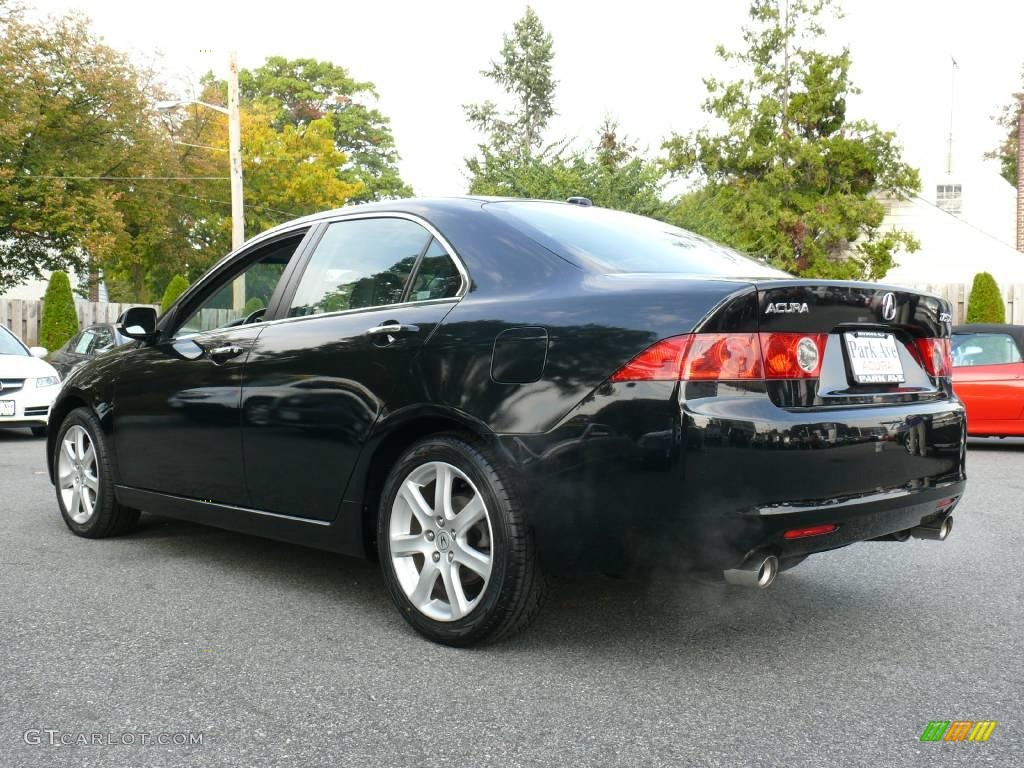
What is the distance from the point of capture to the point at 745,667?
3639mm

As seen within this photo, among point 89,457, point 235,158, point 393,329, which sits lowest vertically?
point 89,457

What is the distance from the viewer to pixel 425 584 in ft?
12.9

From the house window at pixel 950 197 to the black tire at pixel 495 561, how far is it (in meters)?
37.7

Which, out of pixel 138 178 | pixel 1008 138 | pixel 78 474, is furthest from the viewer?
pixel 1008 138

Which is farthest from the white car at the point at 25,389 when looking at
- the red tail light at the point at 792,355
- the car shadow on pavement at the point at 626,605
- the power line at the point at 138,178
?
the power line at the point at 138,178

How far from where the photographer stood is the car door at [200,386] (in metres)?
4.77

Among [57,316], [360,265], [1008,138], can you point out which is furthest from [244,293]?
[1008,138]

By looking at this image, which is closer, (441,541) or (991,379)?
(441,541)

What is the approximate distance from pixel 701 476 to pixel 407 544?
4.02 feet

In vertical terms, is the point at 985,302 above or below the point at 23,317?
above

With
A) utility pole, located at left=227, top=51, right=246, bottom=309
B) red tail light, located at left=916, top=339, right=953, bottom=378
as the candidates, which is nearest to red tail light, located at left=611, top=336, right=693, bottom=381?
red tail light, located at left=916, top=339, right=953, bottom=378

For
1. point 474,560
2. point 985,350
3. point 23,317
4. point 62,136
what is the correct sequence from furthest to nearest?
point 62,136
point 23,317
point 985,350
point 474,560

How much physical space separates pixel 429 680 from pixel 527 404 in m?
0.93

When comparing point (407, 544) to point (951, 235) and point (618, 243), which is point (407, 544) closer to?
point (618, 243)
